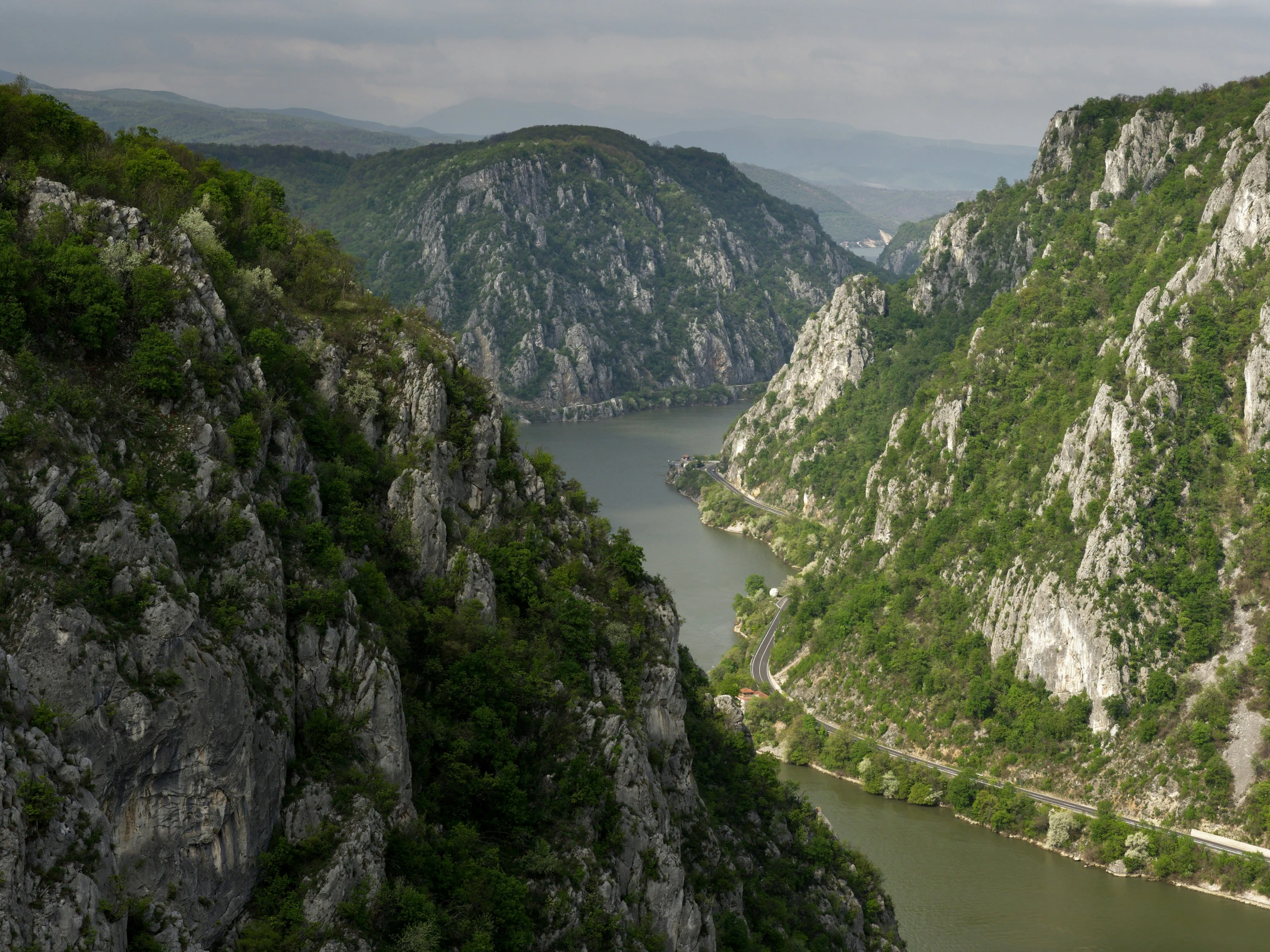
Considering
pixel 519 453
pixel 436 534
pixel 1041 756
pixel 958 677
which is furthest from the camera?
pixel 958 677

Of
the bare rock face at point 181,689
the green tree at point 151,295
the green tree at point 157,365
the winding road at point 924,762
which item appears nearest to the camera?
the bare rock face at point 181,689

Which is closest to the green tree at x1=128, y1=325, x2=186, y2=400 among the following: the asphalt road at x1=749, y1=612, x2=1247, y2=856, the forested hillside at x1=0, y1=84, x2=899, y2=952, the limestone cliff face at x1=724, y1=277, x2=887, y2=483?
the forested hillside at x1=0, y1=84, x2=899, y2=952

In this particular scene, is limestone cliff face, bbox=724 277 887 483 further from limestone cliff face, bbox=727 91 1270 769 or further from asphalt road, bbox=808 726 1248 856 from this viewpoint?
asphalt road, bbox=808 726 1248 856

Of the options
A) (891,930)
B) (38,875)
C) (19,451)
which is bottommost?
(891,930)

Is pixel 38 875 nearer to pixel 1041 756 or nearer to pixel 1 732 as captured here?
pixel 1 732

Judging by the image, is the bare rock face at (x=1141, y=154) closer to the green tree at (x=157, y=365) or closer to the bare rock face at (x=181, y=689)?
the bare rock face at (x=181, y=689)

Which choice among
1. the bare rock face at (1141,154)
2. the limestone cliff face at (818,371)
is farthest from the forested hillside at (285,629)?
the limestone cliff face at (818,371)

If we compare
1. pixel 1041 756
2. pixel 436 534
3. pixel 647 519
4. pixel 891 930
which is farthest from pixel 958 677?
pixel 436 534
